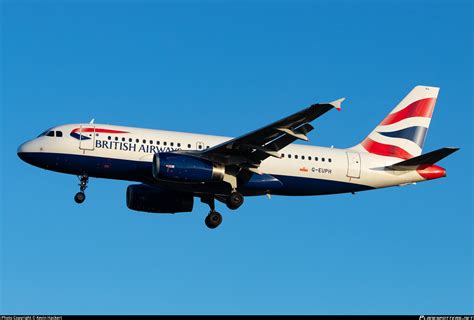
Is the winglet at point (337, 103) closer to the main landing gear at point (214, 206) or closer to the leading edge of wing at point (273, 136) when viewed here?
the leading edge of wing at point (273, 136)

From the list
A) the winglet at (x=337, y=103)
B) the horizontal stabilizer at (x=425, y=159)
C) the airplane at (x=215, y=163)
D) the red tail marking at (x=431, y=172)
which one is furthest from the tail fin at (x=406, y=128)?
the winglet at (x=337, y=103)

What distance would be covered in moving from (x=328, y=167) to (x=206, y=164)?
650cm

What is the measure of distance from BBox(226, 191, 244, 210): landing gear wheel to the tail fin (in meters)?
7.95

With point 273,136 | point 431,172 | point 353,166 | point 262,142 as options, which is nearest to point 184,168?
point 262,142

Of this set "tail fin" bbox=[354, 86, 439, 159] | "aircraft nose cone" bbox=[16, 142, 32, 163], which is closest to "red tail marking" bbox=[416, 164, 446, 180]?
"tail fin" bbox=[354, 86, 439, 159]

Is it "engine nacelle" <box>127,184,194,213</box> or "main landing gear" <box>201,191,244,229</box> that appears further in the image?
"engine nacelle" <box>127,184,194,213</box>

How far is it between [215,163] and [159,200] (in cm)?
549

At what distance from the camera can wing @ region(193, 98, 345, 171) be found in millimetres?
39000

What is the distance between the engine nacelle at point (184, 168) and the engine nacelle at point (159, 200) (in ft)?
15.9

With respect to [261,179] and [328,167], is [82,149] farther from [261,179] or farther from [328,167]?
[328,167]

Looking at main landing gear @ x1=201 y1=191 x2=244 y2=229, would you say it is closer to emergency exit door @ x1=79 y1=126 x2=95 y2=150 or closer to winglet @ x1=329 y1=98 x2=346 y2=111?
emergency exit door @ x1=79 y1=126 x2=95 y2=150

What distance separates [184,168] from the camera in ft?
136

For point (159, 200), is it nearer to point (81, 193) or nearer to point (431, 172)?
point (81, 193)

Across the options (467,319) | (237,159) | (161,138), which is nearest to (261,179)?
(237,159)
